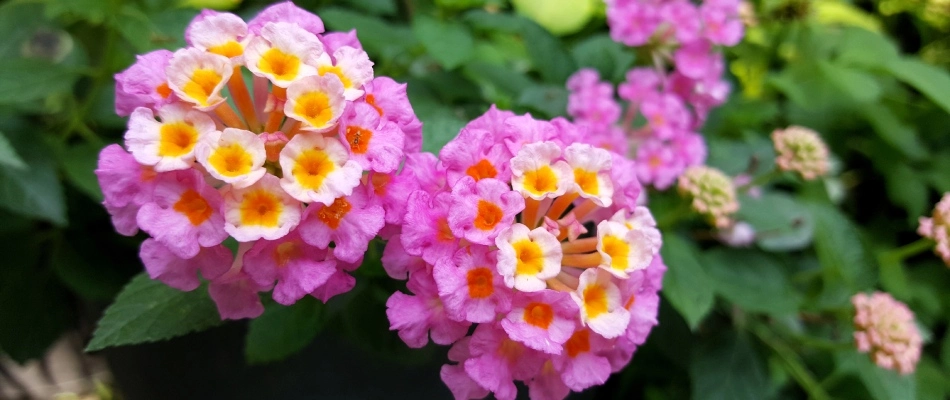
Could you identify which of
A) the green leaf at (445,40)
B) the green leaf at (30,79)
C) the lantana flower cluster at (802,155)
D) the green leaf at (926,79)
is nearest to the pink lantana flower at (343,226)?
the green leaf at (445,40)

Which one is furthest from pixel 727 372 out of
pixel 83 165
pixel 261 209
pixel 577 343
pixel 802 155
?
pixel 83 165

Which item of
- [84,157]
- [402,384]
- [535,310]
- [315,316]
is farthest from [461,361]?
[84,157]

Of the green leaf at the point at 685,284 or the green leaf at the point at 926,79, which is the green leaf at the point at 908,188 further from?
the green leaf at the point at 685,284

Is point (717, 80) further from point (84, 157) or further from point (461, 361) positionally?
point (84, 157)

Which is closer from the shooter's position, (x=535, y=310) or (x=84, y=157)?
(x=535, y=310)

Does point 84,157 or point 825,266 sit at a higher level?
point 84,157

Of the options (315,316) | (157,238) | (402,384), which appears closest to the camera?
(157,238)

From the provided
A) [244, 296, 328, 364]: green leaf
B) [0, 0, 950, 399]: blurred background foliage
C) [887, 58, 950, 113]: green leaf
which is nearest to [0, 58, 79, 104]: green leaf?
[0, 0, 950, 399]: blurred background foliage
